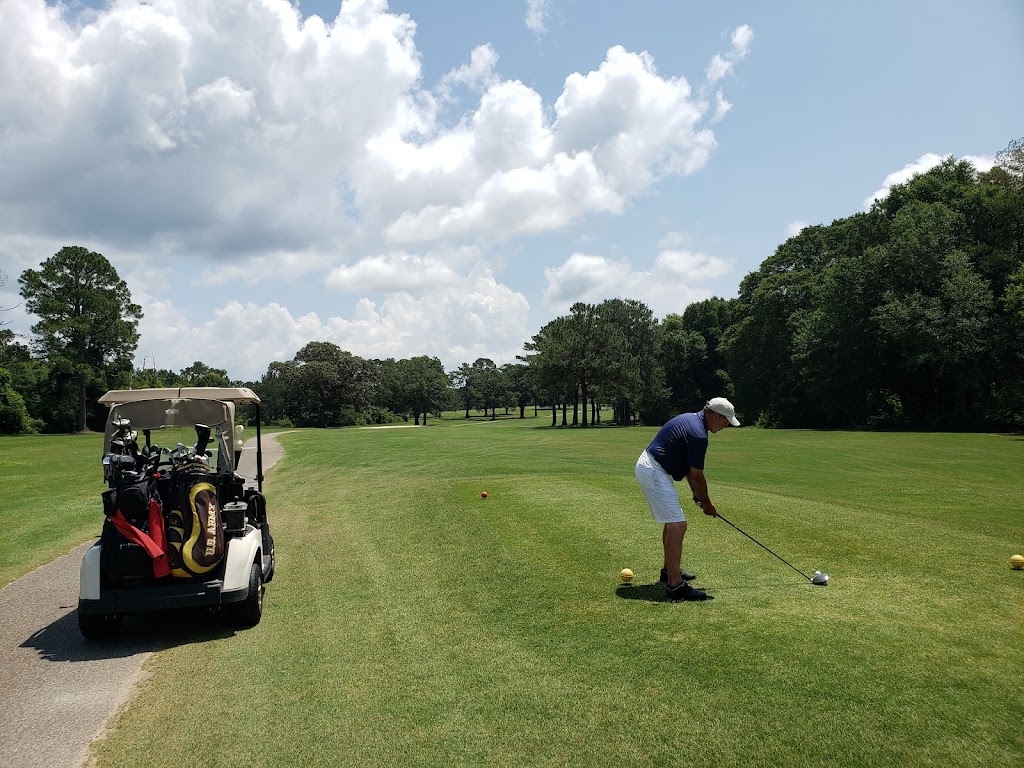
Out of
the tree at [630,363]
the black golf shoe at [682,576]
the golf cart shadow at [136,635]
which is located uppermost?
the tree at [630,363]

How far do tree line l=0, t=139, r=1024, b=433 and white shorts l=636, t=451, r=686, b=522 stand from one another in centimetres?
4172

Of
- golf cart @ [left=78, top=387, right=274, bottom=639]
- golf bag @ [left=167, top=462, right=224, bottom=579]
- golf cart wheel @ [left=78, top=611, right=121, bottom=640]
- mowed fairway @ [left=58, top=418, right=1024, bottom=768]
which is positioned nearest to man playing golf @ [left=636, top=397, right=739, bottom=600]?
mowed fairway @ [left=58, top=418, right=1024, bottom=768]

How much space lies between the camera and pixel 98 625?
22.6ft

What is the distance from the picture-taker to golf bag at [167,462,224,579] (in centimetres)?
681

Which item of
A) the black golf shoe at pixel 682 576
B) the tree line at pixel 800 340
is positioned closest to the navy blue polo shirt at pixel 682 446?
the black golf shoe at pixel 682 576

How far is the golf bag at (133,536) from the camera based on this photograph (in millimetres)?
6543

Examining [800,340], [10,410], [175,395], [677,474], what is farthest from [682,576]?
[10,410]

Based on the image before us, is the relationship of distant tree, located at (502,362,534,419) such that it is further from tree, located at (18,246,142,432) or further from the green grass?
the green grass

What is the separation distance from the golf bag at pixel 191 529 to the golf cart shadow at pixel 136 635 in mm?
780

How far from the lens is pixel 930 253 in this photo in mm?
47969

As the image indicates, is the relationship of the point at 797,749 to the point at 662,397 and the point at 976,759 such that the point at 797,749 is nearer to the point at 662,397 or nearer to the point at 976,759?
the point at 976,759

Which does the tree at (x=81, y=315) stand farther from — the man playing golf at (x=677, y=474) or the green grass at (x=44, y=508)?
the man playing golf at (x=677, y=474)

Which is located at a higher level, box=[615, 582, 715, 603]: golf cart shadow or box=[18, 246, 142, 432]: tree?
box=[18, 246, 142, 432]: tree

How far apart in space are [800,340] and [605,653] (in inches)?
2209
